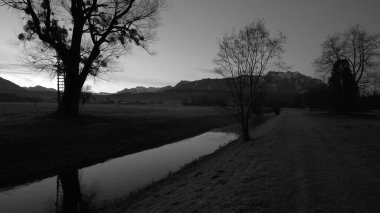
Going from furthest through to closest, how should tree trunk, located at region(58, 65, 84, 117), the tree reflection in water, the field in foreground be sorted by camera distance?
tree trunk, located at region(58, 65, 84, 117)
the field in foreground
the tree reflection in water

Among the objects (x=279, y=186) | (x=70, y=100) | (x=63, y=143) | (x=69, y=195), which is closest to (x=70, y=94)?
(x=70, y=100)

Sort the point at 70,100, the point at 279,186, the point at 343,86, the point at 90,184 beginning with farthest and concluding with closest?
the point at 343,86 < the point at 70,100 < the point at 90,184 < the point at 279,186

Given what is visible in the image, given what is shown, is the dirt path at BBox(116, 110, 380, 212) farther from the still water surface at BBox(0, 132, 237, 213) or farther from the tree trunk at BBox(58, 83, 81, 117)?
the tree trunk at BBox(58, 83, 81, 117)

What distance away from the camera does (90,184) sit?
47.7ft

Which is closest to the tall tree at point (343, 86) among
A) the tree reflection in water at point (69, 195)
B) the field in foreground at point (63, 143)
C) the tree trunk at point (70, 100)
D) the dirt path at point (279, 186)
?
the field in foreground at point (63, 143)

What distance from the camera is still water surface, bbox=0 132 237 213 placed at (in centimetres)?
1184

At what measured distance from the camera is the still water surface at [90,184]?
466 inches

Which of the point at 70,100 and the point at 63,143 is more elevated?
the point at 70,100

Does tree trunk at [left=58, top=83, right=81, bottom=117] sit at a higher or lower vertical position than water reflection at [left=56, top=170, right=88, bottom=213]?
higher

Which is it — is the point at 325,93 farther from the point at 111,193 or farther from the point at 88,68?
the point at 111,193

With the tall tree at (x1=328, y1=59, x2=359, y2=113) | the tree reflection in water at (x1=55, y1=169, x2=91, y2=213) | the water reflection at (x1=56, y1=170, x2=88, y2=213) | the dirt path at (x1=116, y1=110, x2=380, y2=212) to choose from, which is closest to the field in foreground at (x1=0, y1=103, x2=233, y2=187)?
the water reflection at (x1=56, y1=170, x2=88, y2=213)

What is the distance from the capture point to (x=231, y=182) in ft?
36.2

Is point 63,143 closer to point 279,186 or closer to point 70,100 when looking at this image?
point 70,100

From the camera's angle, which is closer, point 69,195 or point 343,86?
Answer: point 69,195
